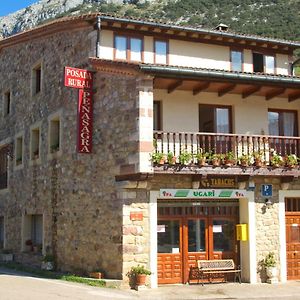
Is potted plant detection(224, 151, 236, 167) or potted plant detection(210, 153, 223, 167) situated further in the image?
potted plant detection(224, 151, 236, 167)

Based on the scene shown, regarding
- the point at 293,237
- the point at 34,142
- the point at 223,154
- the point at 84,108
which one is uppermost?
the point at 84,108

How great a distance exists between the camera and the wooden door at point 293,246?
53.1ft

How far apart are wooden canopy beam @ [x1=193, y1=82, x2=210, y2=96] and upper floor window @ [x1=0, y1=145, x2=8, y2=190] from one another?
12.0 meters

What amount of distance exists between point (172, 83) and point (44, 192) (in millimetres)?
7240

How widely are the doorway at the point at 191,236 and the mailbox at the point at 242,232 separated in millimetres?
569

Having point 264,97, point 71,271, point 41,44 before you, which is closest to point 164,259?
point 71,271

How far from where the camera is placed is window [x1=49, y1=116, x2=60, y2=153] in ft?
62.1

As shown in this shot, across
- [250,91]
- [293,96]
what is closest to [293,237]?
[293,96]

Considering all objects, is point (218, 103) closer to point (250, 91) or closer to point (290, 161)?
point (250, 91)

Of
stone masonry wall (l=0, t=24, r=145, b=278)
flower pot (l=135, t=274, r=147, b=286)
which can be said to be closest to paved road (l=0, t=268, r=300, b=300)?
flower pot (l=135, t=274, r=147, b=286)

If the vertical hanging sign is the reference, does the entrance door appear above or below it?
below

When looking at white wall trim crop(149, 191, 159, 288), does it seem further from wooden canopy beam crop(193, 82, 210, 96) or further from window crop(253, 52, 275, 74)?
window crop(253, 52, 275, 74)

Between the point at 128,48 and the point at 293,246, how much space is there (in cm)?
870

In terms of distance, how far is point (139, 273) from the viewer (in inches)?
550
